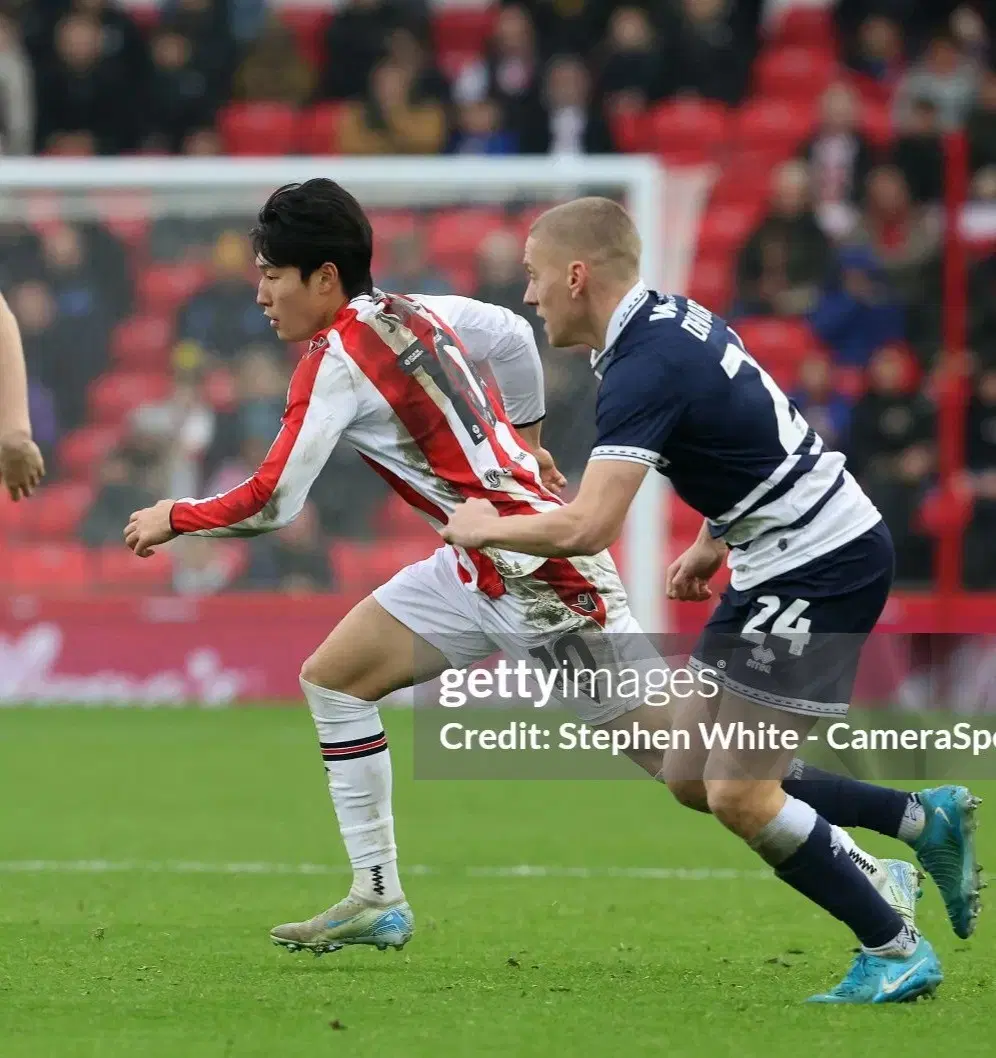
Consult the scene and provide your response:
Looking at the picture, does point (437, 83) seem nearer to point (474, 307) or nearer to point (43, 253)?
point (43, 253)

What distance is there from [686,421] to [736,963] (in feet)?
5.50

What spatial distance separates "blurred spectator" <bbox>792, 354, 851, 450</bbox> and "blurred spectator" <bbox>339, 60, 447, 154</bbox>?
14.4 ft

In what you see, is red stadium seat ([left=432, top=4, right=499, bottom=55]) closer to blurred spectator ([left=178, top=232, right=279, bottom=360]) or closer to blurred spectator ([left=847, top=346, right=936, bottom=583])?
blurred spectator ([left=178, top=232, right=279, bottom=360])

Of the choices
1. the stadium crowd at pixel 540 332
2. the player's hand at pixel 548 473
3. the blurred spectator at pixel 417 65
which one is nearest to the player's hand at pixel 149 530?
the player's hand at pixel 548 473

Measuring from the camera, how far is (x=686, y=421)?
5.23m

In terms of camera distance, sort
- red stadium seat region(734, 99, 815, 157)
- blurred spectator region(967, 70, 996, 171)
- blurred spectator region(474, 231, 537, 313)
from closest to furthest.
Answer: blurred spectator region(474, 231, 537, 313) → blurred spectator region(967, 70, 996, 171) → red stadium seat region(734, 99, 815, 157)

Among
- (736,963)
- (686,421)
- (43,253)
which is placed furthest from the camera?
(43,253)

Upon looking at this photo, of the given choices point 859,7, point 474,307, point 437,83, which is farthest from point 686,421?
point 859,7

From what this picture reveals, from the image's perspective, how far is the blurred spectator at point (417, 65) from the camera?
657 inches

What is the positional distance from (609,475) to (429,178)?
872 centimetres

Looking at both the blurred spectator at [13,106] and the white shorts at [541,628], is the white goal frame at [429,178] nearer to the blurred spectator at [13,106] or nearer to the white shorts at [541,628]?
the blurred spectator at [13,106]

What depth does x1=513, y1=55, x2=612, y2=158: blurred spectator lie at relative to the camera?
1616 centimetres

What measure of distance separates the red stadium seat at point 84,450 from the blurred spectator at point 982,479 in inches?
212

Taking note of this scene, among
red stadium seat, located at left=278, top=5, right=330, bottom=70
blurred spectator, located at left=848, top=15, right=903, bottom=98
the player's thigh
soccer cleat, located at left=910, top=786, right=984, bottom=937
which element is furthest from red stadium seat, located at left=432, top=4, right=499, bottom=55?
soccer cleat, located at left=910, top=786, right=984, bottom=937
